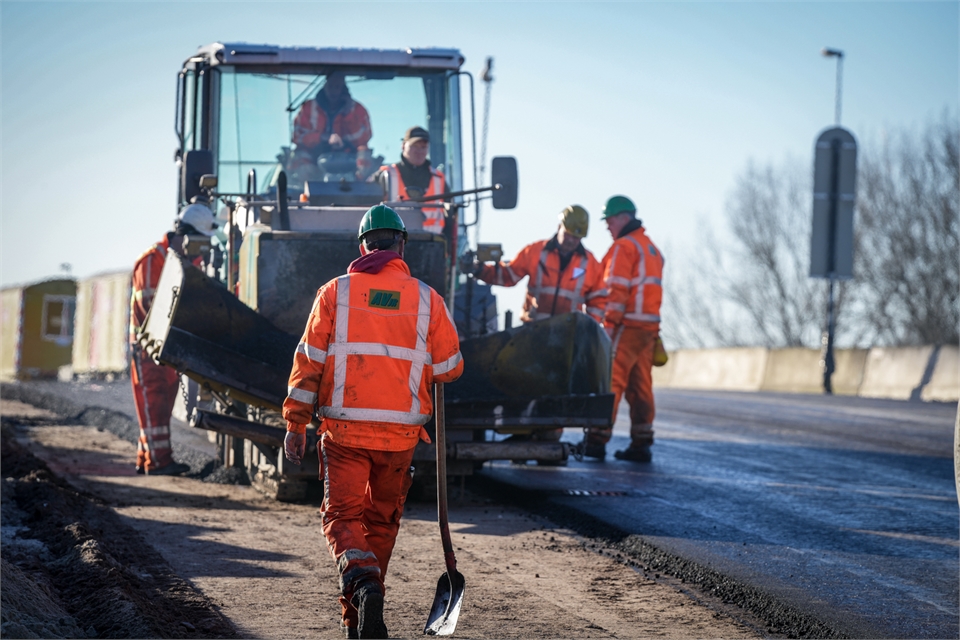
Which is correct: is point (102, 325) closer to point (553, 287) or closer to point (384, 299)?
point (553, 287)

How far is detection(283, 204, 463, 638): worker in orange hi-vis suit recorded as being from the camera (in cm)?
503

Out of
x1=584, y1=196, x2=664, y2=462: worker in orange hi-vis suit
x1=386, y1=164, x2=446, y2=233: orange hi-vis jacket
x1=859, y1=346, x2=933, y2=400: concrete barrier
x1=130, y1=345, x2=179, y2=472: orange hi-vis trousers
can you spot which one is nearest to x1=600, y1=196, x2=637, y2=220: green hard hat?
x1=584, y1=196, x2=664, y2=462: worker in orange hi-vis suit

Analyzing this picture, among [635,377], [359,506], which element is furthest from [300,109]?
[359,506]

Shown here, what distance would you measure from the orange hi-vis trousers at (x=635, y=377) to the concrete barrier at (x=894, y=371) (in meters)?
9.03

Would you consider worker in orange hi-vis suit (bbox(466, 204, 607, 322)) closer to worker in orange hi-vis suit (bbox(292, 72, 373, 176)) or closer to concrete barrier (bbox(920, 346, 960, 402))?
worker in orange hi-vis suit (bbox(292, 72, 373, 176))

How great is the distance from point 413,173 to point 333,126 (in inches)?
32.1

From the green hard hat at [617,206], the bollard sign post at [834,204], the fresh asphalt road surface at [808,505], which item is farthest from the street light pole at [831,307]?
the green hard hat at [617,206]

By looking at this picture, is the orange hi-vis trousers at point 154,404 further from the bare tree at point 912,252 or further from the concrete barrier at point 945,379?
the bare tree at point 912,252

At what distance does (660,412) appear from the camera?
1538 centimetres

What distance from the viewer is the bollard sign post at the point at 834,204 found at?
20.9 metres

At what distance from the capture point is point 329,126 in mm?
9867

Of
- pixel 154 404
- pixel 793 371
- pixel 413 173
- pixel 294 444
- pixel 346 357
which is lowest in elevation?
pixel 154 404

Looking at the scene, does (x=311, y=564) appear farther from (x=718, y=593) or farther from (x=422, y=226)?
(x=422, y=226)

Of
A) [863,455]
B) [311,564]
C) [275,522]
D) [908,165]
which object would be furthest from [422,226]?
[908,165]
